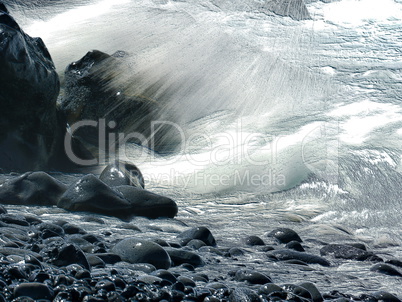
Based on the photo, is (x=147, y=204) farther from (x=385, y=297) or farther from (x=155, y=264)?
(x=385, y=297)

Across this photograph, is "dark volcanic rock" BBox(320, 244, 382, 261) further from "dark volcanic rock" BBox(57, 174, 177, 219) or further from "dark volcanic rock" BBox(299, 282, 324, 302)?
"dark volcanic rock" BBox(57, 174, 177, 219)

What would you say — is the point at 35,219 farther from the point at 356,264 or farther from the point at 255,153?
the point at 255,153

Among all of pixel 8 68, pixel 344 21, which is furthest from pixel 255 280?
pixel 344 21

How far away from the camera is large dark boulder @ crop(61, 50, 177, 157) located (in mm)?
7219

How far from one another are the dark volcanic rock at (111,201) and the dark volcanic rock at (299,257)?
1195mm

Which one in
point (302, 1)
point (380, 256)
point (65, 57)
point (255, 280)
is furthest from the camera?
point (302, 1)

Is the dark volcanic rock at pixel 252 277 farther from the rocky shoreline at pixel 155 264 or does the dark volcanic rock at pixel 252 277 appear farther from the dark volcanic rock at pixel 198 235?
the dark volcanic rock at pixel 198 235

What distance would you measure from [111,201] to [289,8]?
630 centimetres

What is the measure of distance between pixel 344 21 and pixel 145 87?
3.61 m

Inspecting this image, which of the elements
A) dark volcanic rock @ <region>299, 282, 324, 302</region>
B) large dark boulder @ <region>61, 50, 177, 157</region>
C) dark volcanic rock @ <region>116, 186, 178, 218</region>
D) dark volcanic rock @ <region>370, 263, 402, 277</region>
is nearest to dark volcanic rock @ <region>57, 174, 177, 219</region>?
dark volcanic rock @ <region>116, 186, 178, 218</region>

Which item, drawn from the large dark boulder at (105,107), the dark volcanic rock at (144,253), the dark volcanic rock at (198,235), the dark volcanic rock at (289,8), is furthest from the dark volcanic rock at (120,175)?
the dark volcanic rock at (289,8)

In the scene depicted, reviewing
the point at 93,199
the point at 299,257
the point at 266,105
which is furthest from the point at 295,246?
the point at 266,105

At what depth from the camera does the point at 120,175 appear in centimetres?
510

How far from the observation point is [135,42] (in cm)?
900
